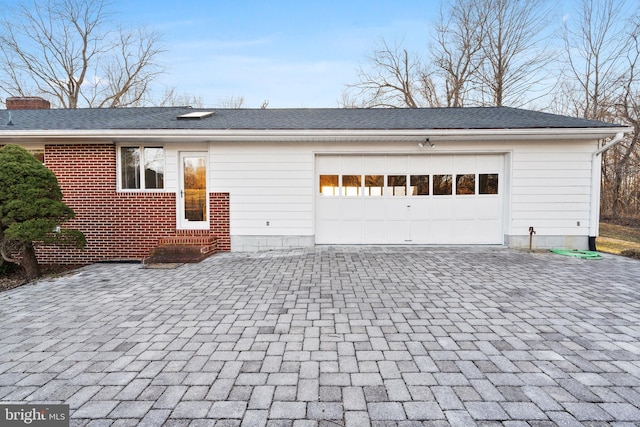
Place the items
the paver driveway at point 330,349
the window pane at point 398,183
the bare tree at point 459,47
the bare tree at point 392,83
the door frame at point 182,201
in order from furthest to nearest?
the bare tree at point 392,83 → the bare tree at point 459,47 → the window pane at point 398,183 → the door frame at point 182,201 → the paver driveway at point 330,349

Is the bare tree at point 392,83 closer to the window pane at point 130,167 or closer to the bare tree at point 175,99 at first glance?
the bare tree at point 175,99

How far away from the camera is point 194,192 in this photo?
24.8ft

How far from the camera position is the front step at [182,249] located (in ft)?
21.1

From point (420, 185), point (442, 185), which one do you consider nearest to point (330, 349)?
point (420, 185)

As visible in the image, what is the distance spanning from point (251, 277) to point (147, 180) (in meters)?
4.09

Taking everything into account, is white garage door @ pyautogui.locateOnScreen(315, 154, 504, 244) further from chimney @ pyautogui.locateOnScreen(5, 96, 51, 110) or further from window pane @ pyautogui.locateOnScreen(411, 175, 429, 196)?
chimney @ pyautogui.locateOnScreen(5, 96, 51, 110)

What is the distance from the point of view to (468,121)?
7.68 metres

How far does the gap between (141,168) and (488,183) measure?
8.36 metres

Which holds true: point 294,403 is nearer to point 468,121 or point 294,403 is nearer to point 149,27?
point 468,121

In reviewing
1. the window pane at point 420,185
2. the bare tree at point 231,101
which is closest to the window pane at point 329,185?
the window pane at point 420,185

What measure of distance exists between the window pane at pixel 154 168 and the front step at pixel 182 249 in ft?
4.46

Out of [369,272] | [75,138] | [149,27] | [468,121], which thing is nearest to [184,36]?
[149,27]

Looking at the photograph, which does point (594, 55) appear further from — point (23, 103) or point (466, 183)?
point (23, 103)

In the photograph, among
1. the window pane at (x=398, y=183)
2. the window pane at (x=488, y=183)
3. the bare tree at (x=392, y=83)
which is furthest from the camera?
the bare tree at (x=392, y=83)
